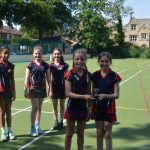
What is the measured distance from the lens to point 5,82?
7.35m

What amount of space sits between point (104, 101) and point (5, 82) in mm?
2523

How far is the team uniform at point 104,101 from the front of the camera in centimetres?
557

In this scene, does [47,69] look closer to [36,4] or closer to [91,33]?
[36,4]

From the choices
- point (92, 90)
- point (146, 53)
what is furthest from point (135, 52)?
point (92, 90)

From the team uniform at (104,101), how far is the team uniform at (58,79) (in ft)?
8.80

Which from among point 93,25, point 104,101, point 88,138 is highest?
point 93,25

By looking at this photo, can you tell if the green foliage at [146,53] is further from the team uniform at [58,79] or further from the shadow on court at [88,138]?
the team uniform at [58,79]

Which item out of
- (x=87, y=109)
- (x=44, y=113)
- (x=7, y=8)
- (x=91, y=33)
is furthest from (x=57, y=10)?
(x=87, y=109)

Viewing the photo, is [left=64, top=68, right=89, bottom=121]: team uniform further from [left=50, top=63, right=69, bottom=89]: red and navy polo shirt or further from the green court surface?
[left=50, top=63, right=69, bottom=89]: red and navy polo shirt

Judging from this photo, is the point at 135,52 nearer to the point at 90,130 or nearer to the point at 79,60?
the point at 90,130

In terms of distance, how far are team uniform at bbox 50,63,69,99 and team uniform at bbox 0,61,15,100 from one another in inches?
46.1

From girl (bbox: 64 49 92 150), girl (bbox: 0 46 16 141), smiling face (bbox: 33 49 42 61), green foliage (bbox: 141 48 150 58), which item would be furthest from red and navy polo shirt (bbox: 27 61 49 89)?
green foliage (bbox: 141 48 150 58)

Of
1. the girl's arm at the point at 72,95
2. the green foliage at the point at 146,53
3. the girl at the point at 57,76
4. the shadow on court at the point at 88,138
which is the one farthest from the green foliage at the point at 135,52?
the girl's arm at the point at 72,95

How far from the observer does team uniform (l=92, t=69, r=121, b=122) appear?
18.3 feet
